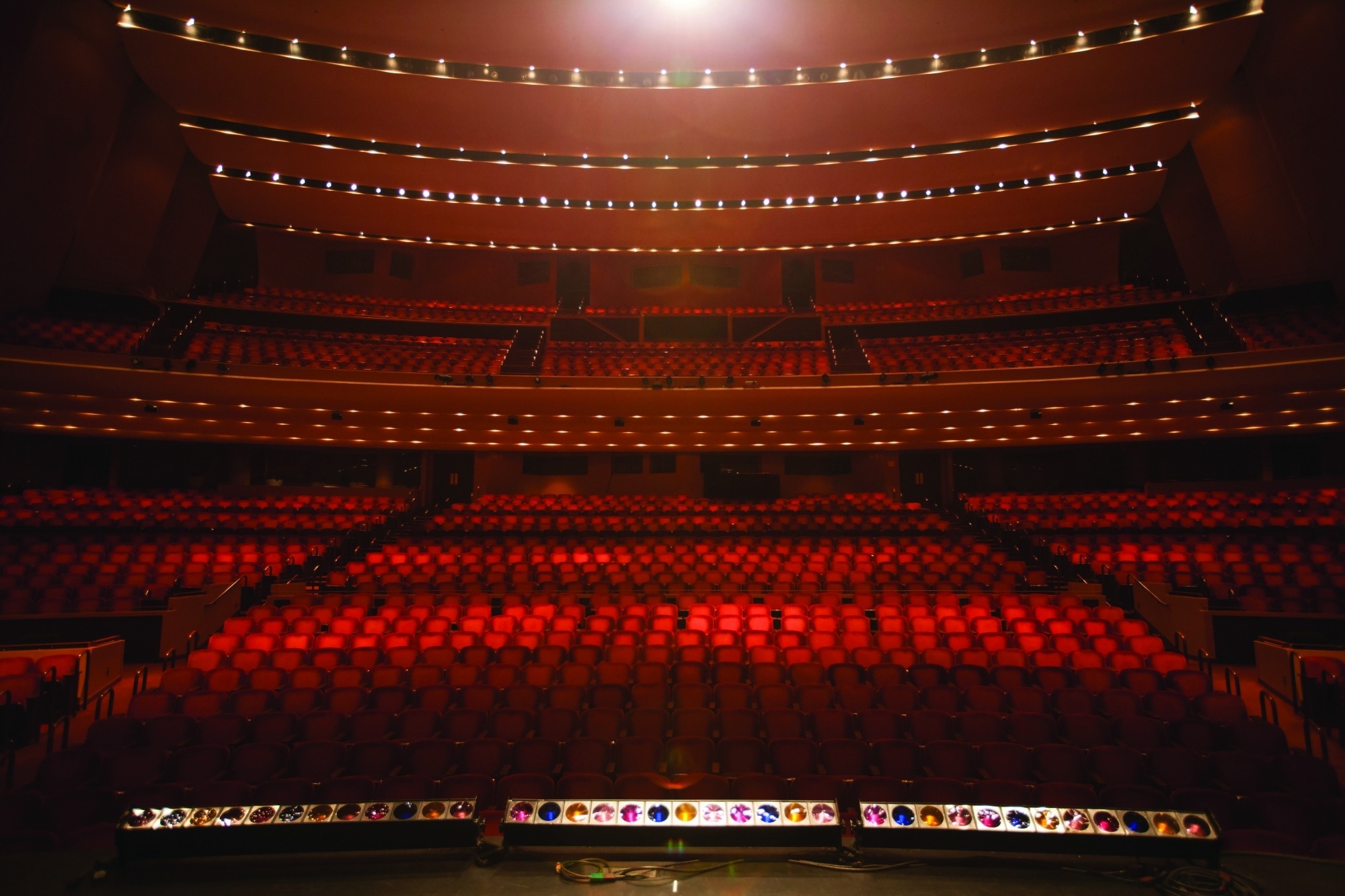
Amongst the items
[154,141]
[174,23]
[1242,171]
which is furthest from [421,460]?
[1242,171]

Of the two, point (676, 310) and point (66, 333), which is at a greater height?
point (676, 310)

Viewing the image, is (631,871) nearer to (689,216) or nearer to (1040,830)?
(1040,830)

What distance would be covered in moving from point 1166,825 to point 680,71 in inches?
389

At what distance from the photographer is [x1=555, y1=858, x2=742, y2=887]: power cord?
80.1 inches

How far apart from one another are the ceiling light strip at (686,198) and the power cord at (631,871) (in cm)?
1188

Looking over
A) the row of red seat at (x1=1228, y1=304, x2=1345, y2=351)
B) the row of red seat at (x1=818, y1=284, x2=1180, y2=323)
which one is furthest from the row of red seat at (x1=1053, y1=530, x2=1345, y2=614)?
the row of red seat at (x1=818, y1=284, x2=1180, y2=323)

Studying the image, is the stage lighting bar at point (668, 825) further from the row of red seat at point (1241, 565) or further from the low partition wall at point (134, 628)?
→ the row of red seat at point (1241, 565)

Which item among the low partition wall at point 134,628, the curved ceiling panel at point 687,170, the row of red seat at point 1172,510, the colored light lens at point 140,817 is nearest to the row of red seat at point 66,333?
the curved ceiling panel at point 687,170

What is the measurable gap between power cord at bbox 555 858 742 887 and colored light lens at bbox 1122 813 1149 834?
123 centimetres

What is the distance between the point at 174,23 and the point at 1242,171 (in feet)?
50.6

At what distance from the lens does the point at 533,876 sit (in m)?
2.07

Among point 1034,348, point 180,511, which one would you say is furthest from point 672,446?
point 180,511

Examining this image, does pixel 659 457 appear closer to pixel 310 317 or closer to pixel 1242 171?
pixel 310 317

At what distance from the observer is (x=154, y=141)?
10.5 m
